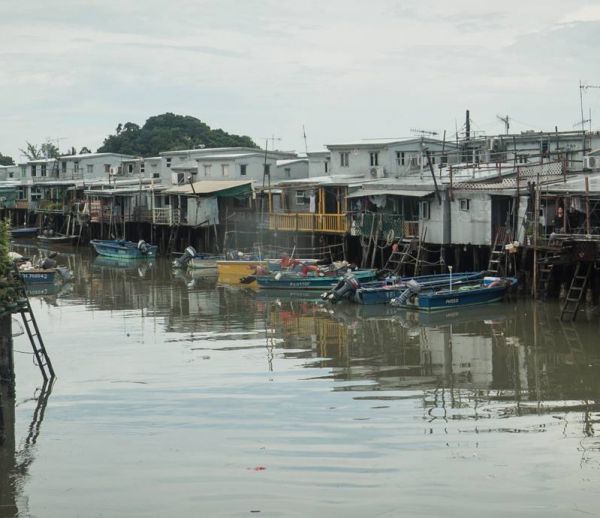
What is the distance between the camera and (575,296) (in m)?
31.4

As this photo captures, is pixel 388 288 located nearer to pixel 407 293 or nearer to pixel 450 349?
pixel 407 293

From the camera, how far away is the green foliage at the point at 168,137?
297 ft

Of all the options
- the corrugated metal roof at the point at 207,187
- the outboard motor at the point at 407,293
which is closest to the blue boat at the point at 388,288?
the outboard motor at the point at 407,293

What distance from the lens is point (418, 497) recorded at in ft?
44.7

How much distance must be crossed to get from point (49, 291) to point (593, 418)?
27549 millimetres

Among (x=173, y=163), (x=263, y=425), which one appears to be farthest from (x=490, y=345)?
(x=173, y=163)

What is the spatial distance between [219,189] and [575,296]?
79.0 ft

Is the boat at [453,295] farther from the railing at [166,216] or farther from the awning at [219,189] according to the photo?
the railing at [166,216]

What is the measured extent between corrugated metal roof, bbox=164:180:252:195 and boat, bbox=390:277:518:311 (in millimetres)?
20023

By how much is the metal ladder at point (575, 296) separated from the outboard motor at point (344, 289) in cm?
736

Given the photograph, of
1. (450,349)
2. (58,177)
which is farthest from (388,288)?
(58,177)

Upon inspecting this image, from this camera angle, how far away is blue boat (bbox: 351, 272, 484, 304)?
33312 mm

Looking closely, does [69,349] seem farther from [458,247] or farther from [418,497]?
[458,247]

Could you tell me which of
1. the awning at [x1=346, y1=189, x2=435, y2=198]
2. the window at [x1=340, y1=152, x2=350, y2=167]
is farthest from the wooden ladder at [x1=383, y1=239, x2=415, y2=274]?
the window at [x1=340, y1=152, x2=350, y2=167]
